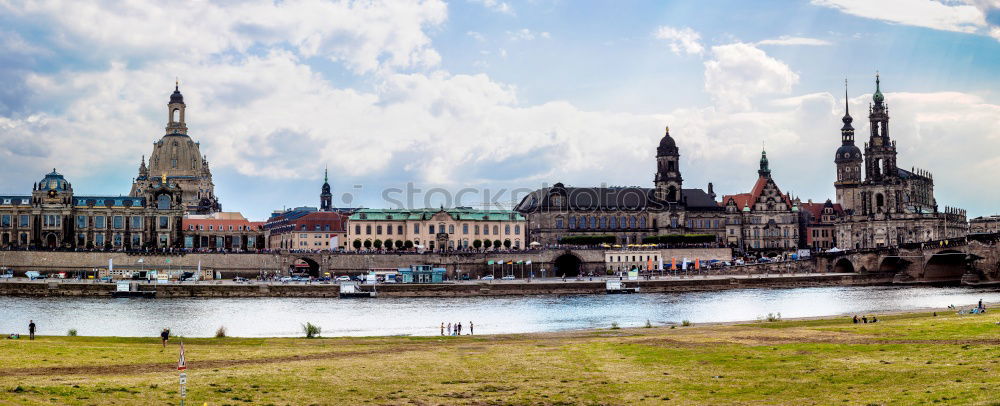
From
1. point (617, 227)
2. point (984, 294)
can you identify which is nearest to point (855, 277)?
point (984, 294)

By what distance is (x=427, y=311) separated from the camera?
86812mm

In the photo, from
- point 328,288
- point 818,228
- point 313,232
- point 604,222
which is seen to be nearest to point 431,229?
point 313,232

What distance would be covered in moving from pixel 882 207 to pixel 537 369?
147241mm

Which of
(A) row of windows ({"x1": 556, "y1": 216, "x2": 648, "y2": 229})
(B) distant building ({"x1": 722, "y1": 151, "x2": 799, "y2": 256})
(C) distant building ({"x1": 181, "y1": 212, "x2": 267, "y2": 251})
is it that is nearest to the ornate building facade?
(C) distant building ({"x1": 181, "y1": 212, "x2": 267, "y2": 251})

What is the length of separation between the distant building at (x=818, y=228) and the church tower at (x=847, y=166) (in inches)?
254

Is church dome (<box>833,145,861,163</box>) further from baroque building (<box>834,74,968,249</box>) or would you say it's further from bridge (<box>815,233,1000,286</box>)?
bridge (<box>815,233,1000,286</box>)

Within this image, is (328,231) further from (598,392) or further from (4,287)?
(598,392)

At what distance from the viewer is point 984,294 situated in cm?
9806

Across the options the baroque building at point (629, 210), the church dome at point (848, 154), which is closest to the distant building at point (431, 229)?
the baroque building at point (629, 210)

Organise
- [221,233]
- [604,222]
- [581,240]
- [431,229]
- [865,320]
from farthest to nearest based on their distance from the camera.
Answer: [221,233] < [604,222] < [581,240] < [431,229] < [865,320]

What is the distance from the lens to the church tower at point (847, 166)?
194 m

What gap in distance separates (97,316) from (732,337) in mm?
51833

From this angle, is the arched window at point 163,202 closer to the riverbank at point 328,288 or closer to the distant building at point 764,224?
the riverbank at point 328,288

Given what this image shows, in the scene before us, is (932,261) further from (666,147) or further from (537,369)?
(537,369)
